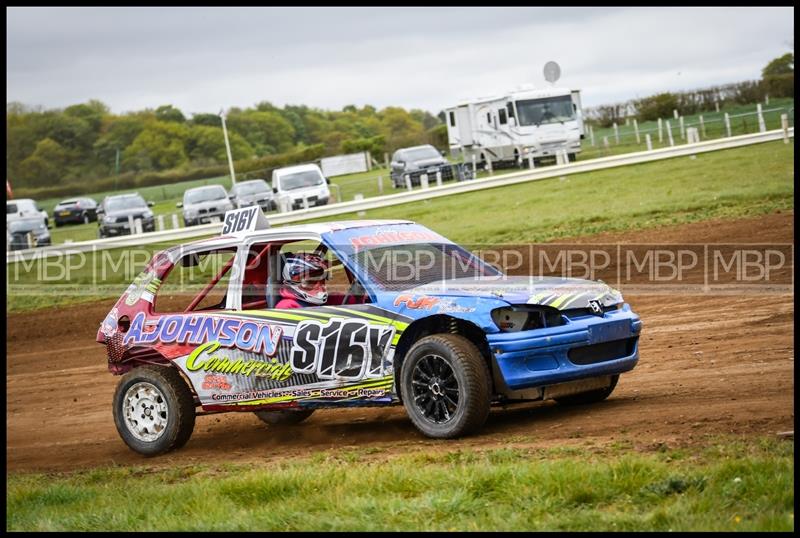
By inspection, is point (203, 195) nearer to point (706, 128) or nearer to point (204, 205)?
point (204, 205)

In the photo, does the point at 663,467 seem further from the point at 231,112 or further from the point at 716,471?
the point at 231,112

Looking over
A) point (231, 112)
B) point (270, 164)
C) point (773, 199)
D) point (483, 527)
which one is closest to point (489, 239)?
point (773, 199)

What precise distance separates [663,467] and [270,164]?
5583cm

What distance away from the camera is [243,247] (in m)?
9.29

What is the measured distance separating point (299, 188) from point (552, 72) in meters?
10.3

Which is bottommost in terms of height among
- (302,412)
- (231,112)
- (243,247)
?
(302,412)

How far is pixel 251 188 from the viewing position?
35.9 metres

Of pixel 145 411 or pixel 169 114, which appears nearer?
pixel 145 411

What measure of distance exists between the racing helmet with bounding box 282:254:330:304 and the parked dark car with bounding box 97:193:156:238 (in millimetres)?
25105

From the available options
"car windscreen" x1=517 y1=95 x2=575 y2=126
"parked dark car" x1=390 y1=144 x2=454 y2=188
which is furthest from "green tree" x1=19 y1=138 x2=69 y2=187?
"car windscreen" x1=517 y1=95 x2=575 y2=126

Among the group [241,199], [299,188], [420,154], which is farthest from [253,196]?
[420,154]

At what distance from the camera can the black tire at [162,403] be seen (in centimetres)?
912

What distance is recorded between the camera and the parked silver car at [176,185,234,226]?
3272cm

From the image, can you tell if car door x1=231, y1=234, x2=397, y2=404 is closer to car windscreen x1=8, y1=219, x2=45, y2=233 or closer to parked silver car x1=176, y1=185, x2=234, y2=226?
parked silver car x1=176, y1=185, x2=234, y2=226
